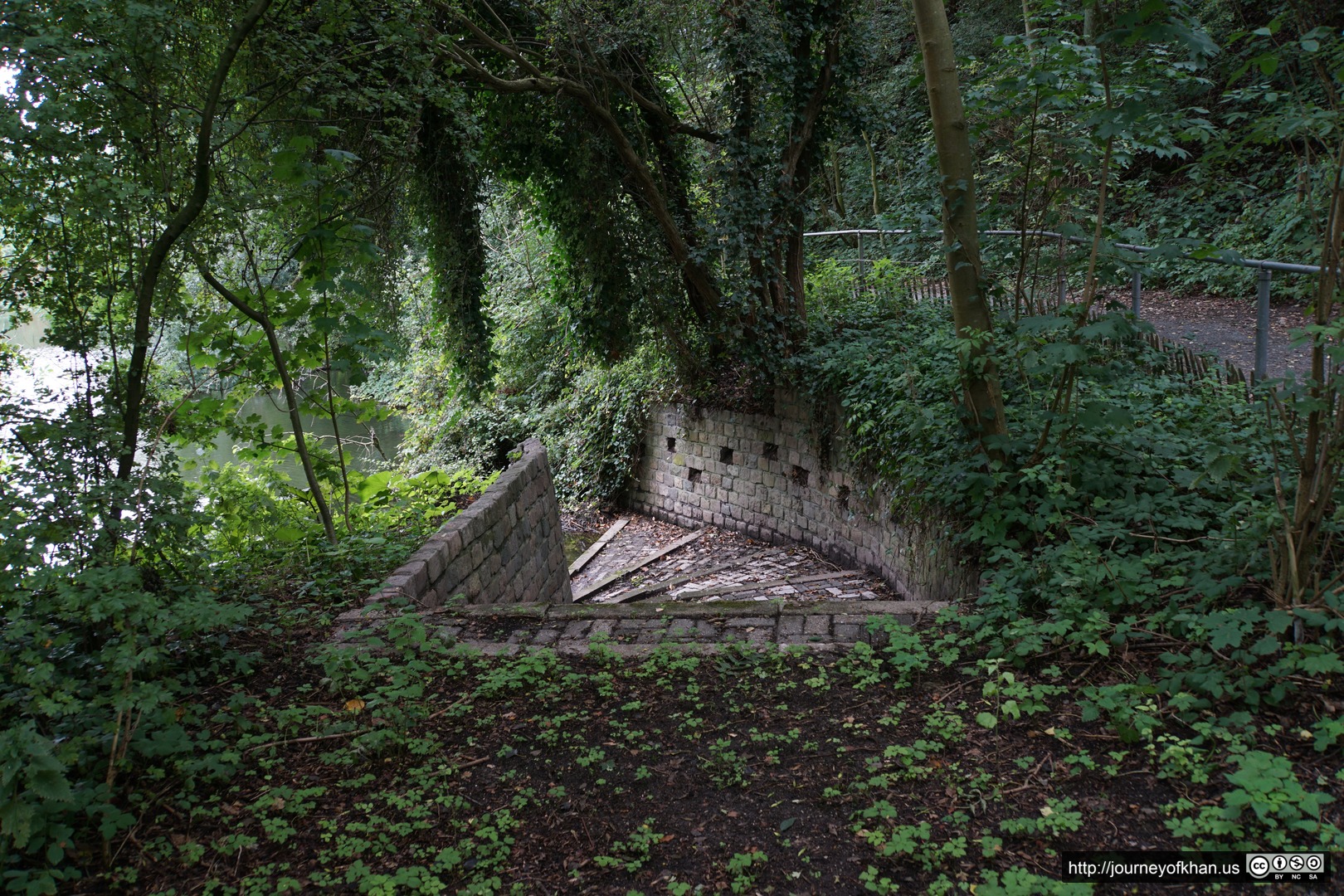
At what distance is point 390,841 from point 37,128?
2.78 m

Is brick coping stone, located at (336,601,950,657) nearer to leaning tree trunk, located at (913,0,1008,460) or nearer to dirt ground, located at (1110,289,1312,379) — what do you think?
leaning tree trunk, located at (913,0,1008,460)

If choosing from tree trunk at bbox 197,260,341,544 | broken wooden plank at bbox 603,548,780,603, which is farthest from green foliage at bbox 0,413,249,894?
broken wooden plank at bbox 603,548,780,603

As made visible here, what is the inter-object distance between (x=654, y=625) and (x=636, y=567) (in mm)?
4944

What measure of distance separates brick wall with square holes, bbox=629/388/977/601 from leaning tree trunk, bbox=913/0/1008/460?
61.0 inches

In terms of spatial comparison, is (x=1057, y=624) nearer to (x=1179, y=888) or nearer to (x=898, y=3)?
(x=1179, y=888)

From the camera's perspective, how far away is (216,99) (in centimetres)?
373

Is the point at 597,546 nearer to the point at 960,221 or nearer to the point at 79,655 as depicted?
the point at 960,221

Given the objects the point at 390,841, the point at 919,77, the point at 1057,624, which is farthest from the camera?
the point at 919,77

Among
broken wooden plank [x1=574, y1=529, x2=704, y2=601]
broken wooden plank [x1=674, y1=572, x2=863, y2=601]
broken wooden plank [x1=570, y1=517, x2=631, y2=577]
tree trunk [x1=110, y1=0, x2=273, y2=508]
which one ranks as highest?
tree trunk [x1=110, y1=0, x2=273, y2=508]

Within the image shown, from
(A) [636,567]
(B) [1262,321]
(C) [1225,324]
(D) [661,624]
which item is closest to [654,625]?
(D) [661,624]

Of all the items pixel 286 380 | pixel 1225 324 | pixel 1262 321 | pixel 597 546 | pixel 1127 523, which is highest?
pixel 286 380

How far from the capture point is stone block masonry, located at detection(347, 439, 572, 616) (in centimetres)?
463

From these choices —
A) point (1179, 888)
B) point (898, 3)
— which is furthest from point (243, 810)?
point (898, 3)

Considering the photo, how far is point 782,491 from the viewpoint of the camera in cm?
978
